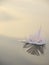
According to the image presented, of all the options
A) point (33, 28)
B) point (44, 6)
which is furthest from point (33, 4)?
point (33, 28)

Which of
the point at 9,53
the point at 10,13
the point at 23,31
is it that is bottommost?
the point at 9,53

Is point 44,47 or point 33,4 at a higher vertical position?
point 33,4

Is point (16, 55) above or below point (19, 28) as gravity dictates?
below

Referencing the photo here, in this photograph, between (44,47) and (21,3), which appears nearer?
(44,47)

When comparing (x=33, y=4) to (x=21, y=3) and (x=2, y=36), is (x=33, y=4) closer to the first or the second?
(x=21, y=3)
